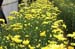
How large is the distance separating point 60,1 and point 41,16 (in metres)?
3.59

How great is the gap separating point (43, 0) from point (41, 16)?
401cm

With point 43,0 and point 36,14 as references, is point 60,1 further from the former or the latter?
point 36,14

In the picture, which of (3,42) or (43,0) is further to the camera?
(43,0)

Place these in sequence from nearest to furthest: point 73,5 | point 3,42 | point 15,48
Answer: point 15,48
point 3,42
point 73,5

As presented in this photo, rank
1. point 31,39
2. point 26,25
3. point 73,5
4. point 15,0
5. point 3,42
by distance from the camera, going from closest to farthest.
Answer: point 3,42, point 31,39, point 26,25, point 73,5, point 15,0

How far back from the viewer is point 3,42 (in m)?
5.92

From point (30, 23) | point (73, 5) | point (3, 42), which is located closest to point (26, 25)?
point (30, 23)

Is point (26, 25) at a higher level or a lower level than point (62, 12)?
higher

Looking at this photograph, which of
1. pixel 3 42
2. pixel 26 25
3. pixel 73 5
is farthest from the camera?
pixel 73 5

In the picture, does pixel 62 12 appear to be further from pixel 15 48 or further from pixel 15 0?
pixel 15 48

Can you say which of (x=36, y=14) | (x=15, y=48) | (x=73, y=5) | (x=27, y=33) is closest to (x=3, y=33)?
(x=27, y=33)

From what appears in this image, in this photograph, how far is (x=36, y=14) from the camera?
850 cm

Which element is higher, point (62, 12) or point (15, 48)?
point (15, 48)

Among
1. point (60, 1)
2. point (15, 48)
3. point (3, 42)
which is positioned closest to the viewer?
point (15, 48)
